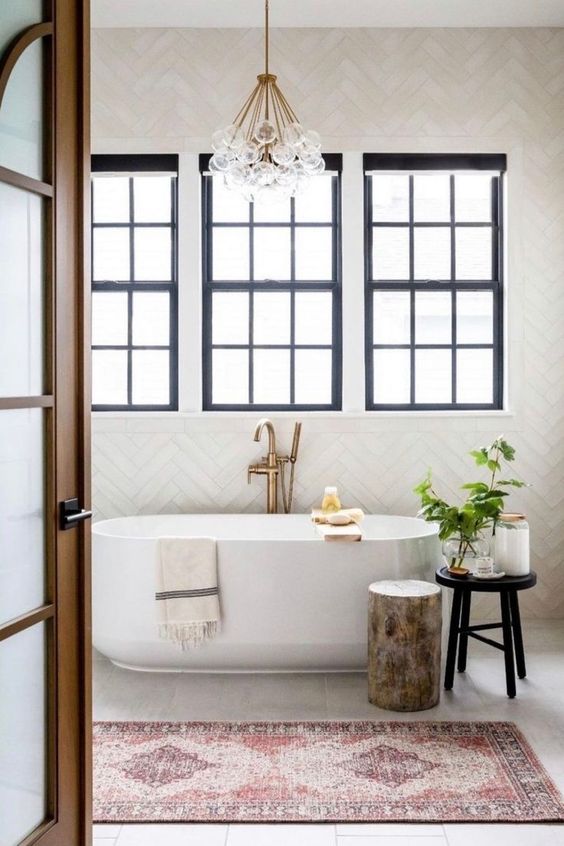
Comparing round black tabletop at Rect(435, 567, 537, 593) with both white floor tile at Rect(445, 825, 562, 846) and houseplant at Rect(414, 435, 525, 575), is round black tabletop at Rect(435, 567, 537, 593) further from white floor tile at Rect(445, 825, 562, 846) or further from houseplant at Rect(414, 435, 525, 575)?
white floor tile at Rect(445, 825, 562, 846)

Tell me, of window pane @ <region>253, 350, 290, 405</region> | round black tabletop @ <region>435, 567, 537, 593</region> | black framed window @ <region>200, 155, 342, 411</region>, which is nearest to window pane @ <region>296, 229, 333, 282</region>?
black framed window @ <region>200, 155, 342, 411</region>

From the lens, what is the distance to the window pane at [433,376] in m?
4.73

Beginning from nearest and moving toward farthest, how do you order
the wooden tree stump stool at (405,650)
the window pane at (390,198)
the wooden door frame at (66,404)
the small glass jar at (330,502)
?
the wooden door frame at (66,404) → the wooden tree stump stool at (405,650) → the small glass jar at (330,502) → the window pane at (390,198)

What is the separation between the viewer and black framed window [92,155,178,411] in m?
4.71

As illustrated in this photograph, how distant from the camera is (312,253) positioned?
4734 mm

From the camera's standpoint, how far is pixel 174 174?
15.1ft

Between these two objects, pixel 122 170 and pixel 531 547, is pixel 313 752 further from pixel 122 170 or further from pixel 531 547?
pixel 122 170

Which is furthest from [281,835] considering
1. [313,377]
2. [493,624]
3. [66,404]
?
[313,377]

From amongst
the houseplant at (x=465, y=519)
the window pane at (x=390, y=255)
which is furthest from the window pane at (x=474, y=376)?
the houseplant at (x=465, y=519)

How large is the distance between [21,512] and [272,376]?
120 inches

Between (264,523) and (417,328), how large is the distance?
1478mm

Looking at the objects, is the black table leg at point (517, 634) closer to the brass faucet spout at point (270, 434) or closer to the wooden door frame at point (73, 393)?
the brass faucet spout at point (270, 434)

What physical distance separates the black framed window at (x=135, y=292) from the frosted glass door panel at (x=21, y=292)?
2.85 metres

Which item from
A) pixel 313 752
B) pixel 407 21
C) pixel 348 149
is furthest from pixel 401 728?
pixel 407 21
